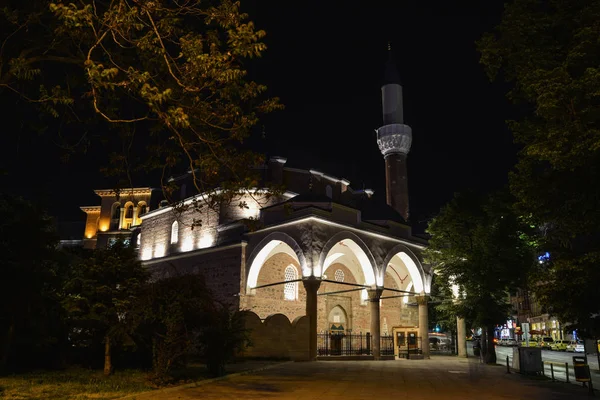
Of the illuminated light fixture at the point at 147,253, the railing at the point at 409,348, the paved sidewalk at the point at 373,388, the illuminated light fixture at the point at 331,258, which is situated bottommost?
the paved sidewalk at the point at 373,388

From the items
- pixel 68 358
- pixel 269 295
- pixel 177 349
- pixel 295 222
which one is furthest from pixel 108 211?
pixel 177 349

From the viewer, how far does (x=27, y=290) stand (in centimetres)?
1273

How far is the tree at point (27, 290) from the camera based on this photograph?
41.5 ft

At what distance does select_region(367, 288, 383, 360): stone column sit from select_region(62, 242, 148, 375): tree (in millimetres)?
12530

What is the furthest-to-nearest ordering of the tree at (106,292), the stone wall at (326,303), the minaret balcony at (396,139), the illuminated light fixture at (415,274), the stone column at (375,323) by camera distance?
the minaret balcony at (396,139) → the illuminated light fixture at (415,274) → the stone wall at (326,303) → the stone column at (375,323) → the tree at (106,292)

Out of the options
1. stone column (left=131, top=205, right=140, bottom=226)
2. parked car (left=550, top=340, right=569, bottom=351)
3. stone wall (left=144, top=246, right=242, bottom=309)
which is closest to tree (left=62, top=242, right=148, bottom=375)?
stone wall (left=144, top=246, right=242, bottom=309)

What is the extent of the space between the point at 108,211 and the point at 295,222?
22730 millimetres

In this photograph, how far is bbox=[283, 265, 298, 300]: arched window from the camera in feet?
86.4

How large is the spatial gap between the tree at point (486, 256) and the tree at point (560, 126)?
8502mm

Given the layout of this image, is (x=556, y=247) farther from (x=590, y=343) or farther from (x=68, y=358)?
(x=590, y=343)

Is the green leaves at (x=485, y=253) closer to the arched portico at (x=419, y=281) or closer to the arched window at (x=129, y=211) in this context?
the arched portico at (x=419, y=281)

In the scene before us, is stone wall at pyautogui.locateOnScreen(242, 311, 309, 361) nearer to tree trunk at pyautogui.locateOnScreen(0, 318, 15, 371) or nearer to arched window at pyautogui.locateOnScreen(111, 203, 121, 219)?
tree trunk at pyautogui.locateOnScreen(0, 318, 15, 371)

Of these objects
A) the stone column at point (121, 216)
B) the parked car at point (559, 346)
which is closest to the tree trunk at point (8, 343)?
the stone column at point (121, 216)

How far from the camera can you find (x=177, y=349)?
10.4 metres
